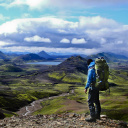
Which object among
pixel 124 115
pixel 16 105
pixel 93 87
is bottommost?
pixel 16 105

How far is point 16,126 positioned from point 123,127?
1329 cm

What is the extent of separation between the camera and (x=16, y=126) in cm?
2048

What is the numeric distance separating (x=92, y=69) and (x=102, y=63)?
1.49 meters

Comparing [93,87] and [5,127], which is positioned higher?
[93,87]

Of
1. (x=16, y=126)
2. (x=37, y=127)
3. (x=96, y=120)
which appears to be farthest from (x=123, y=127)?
(x=16, y=126)

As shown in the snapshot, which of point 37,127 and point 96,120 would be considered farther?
point 96,120

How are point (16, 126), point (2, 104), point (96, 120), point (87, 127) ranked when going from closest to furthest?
1. point (87, 127)
2. point (16, 126)
3. point (96, 120)
4. point (2, 104)

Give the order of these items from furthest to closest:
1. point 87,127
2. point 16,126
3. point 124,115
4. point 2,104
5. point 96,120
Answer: point 2,104, point 124,115, point 96,120, point 16,126, point 87,127

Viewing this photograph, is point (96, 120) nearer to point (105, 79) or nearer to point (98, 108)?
point (98, 108)

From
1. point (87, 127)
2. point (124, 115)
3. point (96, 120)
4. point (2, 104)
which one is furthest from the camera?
point (2, 104)

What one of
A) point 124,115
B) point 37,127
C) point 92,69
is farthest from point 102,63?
point 124,115

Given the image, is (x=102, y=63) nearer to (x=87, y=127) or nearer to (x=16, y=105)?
(x=87, y=127)

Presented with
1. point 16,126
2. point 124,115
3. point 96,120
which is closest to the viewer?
point 16,126

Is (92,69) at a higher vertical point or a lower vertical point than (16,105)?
higher
